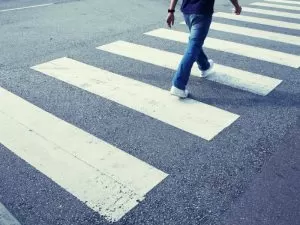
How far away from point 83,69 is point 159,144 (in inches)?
98.2

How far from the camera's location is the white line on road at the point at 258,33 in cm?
748

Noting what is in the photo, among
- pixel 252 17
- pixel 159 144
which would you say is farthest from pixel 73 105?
pixel 252 17

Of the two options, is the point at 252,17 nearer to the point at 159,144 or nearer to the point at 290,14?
the point at 290,14

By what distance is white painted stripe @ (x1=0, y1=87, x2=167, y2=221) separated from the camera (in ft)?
10.1

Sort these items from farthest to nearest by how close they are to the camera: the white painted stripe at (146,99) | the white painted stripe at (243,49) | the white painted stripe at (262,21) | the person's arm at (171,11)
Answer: the white painted stripe at (262,21) → the white painted stripe at (243,49) → the person's arm at (171,11) → the white painted stripe at (146,99)

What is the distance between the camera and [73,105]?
463 centimetres

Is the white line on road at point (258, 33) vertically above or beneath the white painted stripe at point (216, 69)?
above

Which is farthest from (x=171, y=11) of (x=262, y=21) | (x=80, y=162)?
(x=262, y=21)

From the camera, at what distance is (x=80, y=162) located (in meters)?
3.52

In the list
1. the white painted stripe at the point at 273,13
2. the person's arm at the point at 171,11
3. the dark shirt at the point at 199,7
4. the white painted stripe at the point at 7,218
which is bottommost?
the white painted stripe at the point at 7,218

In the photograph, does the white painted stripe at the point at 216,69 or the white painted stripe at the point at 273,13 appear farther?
the white painted stripe at the point at 273,13

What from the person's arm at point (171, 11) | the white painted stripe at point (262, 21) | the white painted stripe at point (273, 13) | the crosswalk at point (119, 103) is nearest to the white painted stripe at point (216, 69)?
the crosswalk at point (119, 103)

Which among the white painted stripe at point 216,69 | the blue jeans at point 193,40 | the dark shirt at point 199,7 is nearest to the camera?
the dark shirt at point 199,7

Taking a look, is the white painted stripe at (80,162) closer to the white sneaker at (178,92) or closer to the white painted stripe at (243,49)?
the white sneaker at (178,92)
